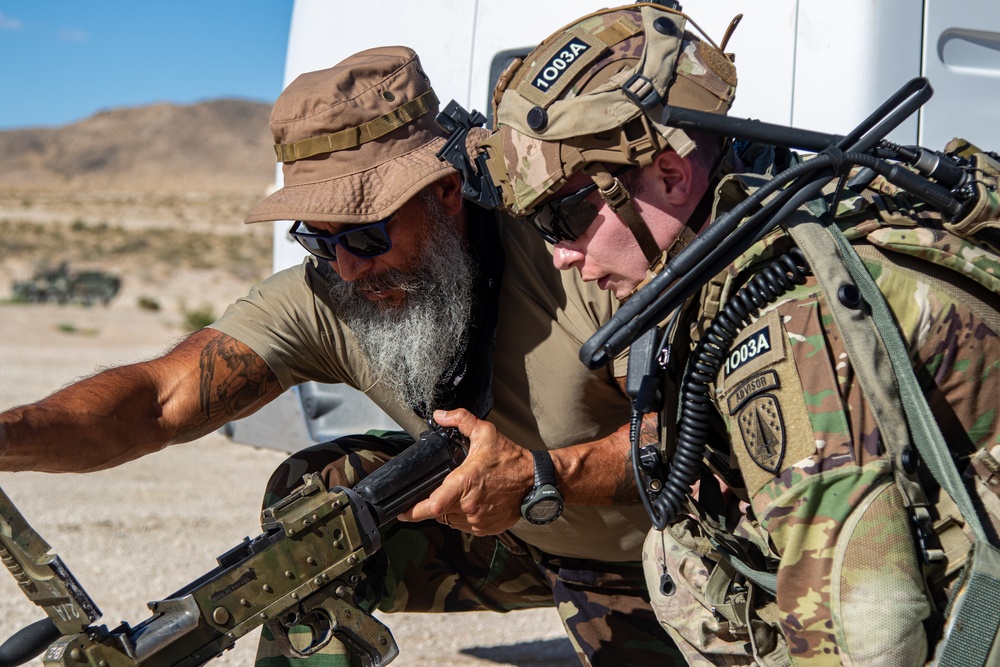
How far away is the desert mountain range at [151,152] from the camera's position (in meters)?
86.6

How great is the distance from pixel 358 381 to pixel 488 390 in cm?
39

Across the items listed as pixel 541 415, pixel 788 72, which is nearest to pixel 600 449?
pixel 541 415

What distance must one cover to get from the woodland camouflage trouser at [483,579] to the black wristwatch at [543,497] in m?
0.60

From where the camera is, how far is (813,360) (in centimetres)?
170

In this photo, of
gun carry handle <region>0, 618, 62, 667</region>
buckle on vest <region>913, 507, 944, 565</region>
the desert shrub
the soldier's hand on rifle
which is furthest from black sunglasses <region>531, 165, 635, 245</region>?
the desert shrub

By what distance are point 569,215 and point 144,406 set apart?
1245mm

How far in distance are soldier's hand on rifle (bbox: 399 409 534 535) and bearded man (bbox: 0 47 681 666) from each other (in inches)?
5.0

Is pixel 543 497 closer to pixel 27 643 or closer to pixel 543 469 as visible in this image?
pixel 543 469

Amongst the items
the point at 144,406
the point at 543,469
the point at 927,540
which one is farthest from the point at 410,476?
the point at 927,540

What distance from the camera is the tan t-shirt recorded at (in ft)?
9.44

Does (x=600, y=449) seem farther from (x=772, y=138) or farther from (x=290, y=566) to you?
(x=772, y=138)

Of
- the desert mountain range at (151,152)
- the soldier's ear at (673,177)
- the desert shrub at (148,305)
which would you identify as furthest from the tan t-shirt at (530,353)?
the desert mountain range at (151,152)

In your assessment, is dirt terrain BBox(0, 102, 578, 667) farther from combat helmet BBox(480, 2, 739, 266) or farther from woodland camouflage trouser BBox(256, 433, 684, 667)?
combat helmet BBox(480, 2, 739, 266)

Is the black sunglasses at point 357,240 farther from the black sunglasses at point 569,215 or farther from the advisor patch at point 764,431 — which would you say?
the advisor patch at point 764,431
